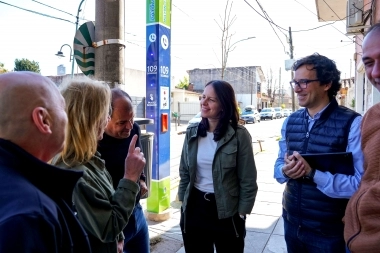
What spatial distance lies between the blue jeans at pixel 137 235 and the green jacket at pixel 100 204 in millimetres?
533

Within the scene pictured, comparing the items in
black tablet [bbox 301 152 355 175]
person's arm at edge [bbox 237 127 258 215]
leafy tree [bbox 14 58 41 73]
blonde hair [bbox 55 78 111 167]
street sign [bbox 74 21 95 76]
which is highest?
leafy tree [bbox 14 58 41 73]

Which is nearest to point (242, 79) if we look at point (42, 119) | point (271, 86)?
point (271, 86)

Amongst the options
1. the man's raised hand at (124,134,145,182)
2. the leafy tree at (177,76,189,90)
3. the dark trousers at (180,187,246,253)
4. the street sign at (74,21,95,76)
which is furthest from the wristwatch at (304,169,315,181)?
the leafy tree at (177,76,189,90)

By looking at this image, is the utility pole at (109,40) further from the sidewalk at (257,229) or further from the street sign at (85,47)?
the sidewalk at (257,229)

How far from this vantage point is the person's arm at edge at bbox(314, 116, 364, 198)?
169cm

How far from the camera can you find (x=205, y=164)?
2.27 m

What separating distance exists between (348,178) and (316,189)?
7.8 inches

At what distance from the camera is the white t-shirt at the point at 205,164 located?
89.0 inches

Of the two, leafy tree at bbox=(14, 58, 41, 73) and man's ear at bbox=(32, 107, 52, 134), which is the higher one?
leafy tree at bbox=(14, 58, 41, 73)

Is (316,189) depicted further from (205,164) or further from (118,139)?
(118,139)

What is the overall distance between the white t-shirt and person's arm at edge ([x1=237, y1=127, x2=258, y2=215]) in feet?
0.70

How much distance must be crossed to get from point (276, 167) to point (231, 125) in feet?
1.54

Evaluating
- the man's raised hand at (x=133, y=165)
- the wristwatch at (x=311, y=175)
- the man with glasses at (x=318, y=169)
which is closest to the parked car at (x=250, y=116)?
the man with glasses at (x=318, y=169)

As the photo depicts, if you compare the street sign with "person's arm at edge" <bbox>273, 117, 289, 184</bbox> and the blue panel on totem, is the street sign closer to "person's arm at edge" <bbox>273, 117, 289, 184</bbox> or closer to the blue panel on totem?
the blue panel on totem
